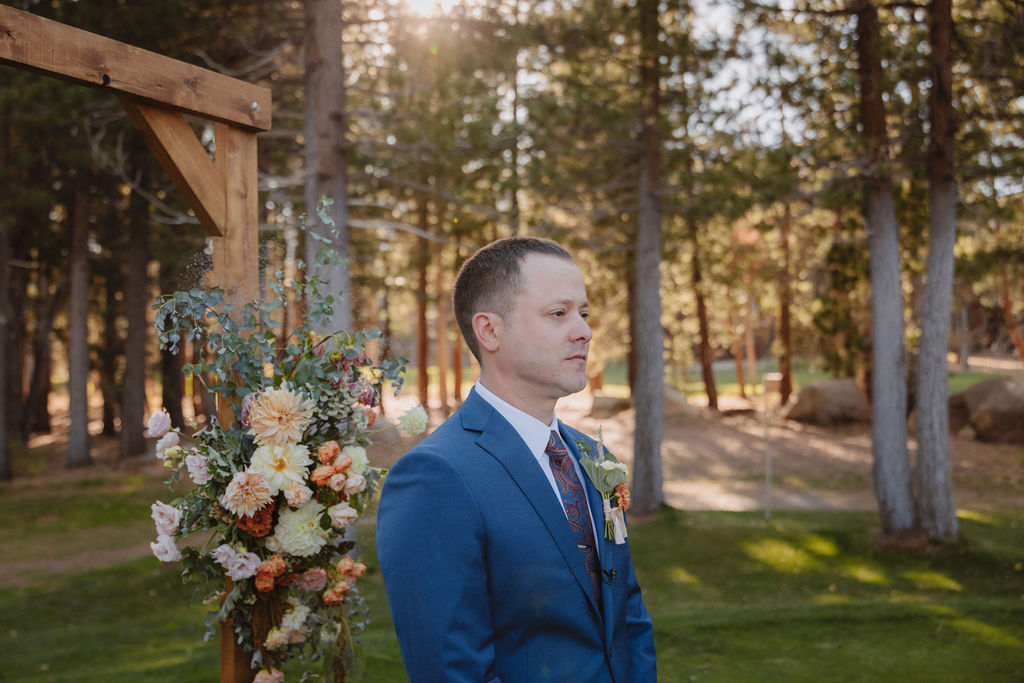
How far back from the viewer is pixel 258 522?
11.5 feet

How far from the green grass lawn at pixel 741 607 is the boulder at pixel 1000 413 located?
7.39 m

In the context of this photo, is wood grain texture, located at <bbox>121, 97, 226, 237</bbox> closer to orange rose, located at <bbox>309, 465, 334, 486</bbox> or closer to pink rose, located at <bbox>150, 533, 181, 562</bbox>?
orange rose, located at <bbox>309, 465, 334, 486</bbox>

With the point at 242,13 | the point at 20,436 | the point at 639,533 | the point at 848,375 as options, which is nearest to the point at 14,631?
the point at 639,533

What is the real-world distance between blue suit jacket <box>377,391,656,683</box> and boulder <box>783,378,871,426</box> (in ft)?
67.0

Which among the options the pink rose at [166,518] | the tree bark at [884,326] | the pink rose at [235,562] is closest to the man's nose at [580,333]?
the pink rose at [235,562]

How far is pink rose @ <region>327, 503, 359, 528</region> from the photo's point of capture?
A: 11.6 ft

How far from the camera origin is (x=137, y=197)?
16.5m

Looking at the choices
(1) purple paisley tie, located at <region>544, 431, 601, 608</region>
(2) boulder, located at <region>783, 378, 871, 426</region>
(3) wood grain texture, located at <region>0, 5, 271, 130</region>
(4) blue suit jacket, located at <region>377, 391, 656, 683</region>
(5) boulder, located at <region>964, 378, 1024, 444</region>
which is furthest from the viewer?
(2) boulder, located at <region>783, 378, 871, 426</region>

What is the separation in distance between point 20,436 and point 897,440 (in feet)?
65.1

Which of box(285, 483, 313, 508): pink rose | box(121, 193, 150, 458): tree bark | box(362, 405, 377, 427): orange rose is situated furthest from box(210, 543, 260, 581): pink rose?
box(121, 193, 150, 458): tree bark

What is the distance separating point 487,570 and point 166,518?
2.18 meters

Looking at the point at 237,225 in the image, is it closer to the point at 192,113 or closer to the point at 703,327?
the point at 192,113

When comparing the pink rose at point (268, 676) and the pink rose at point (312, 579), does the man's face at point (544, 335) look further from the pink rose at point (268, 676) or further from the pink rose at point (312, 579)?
the pink rose at point (268, 676)

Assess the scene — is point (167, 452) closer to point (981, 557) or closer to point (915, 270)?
point (981, 557)
